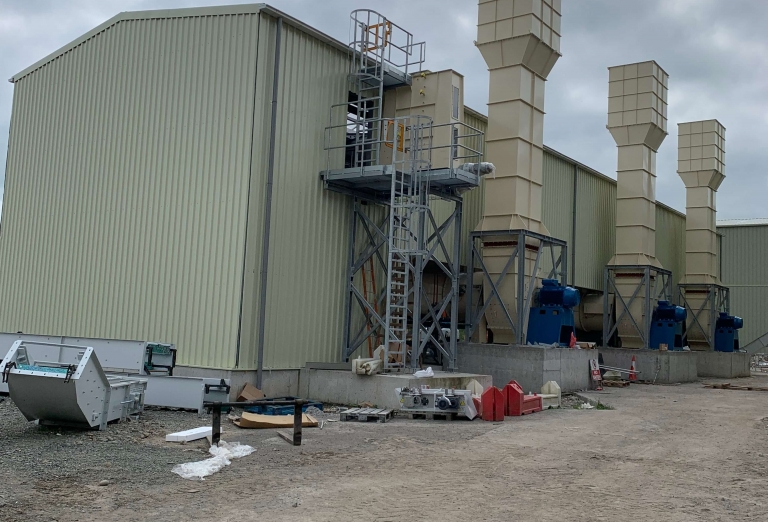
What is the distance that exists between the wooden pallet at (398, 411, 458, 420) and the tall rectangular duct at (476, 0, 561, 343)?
23.8ft

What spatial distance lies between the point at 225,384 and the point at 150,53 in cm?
966

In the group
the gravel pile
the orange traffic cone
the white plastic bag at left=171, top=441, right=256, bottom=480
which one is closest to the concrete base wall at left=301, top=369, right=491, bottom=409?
the gravel pile

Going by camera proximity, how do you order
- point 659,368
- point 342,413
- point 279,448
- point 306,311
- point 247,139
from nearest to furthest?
point 279,448 < point 342,413 < point 247,139 < point 306,311 < point 659,368

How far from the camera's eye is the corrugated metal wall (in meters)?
48.9

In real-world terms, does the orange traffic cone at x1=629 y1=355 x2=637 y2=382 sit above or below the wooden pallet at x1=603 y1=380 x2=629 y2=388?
above

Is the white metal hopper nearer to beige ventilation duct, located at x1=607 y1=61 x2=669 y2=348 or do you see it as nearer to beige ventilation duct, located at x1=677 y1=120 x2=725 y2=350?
beige ventilation duct, located at x1=607 y1=61 x2=669 y2=348

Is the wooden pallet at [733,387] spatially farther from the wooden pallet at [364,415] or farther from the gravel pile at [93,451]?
the gravel pile at [93,451]

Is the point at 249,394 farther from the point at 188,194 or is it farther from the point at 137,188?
the point at 137,188

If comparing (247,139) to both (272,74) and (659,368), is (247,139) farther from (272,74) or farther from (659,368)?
(659,368)

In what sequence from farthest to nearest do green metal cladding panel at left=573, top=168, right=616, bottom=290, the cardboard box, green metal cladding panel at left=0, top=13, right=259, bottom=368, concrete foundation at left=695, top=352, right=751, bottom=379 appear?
1. concrete foundation at left=695, top=352, right=751, bottom=379
2. green metal cladding panel at left=573, top=168, right=616, bottom=290
3. green metal cladding panel at left=0, top=13, right=259, bottom=368
4. the cardboard box

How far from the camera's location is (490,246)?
23266 mm

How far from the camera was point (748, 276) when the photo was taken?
49.6m

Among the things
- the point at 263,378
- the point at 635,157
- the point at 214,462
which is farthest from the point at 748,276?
the point at 214,462

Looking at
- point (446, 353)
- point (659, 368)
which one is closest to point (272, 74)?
point (446, 353)
